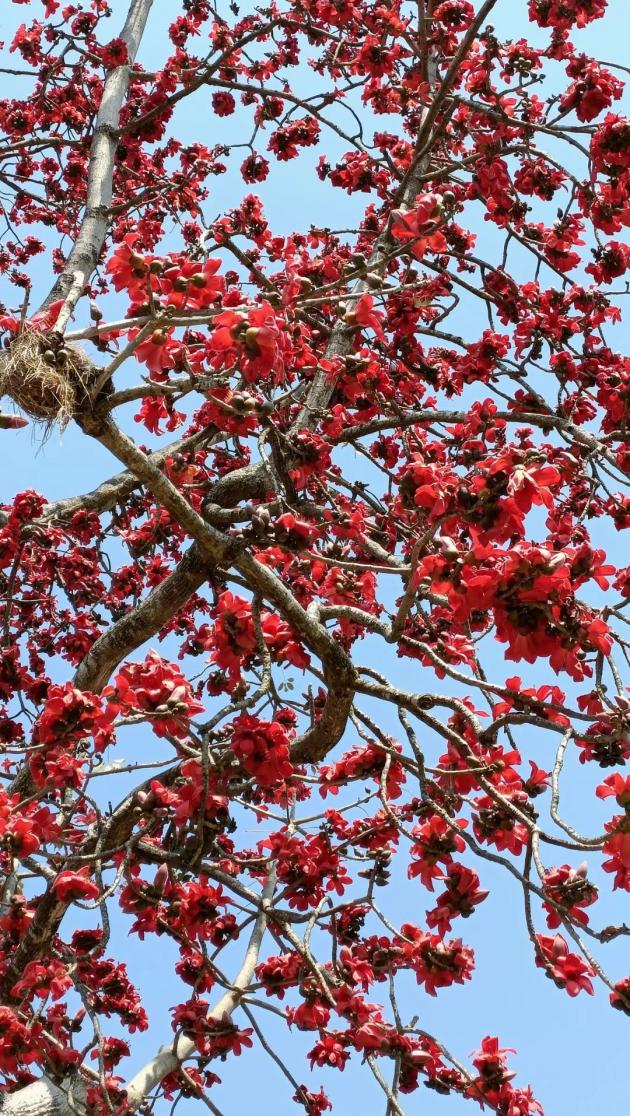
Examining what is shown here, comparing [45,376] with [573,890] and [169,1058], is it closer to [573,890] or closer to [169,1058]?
[573,890]

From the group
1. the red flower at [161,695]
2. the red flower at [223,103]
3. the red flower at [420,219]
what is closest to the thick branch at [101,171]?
the red flower at [223,103]

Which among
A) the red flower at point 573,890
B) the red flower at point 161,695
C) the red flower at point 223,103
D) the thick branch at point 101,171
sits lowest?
the red flower at point 573,890

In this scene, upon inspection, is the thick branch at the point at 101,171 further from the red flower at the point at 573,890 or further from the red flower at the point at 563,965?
the red flower at the point at 563,965

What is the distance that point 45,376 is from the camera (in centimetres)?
302

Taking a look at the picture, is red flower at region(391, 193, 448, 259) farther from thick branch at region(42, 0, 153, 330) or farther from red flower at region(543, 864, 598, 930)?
red flower at region(543, 864, 598, 930)

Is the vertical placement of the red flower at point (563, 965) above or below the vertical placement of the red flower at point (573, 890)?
below

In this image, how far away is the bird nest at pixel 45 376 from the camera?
302cm

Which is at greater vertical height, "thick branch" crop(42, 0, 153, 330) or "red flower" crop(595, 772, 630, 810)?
"thick branch" crop(42, 0, 153, 330)

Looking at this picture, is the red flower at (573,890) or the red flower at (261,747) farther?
the red flower at (261,747)

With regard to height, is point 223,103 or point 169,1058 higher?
point 223,103

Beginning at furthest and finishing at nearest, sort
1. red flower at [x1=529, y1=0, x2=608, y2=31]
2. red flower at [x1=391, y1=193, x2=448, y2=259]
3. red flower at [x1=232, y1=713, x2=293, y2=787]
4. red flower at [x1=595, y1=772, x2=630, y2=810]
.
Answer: red flower at [x1=529, y1=0, x2=608, y2=31], red flower at [x1=391, y1=193, x2=448, y2=259], red flower at [x1=232, y1=713, x2=293, y2=787], red flower at [x1=595, y1=772, x2=630, y2=810]

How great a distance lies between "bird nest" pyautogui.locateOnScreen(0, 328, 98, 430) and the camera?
9.89ft

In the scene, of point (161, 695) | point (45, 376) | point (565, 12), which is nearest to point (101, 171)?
point (565, 12)

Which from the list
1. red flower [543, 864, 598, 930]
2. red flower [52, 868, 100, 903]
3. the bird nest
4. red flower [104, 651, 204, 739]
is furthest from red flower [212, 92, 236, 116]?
red flower [543, 864, 598, 930]
